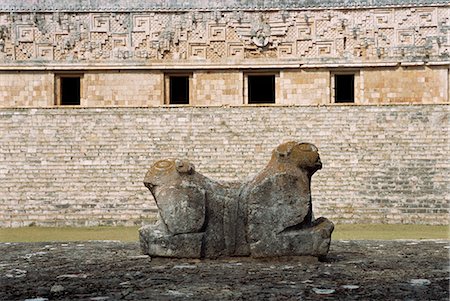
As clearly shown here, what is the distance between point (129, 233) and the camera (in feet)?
36.9

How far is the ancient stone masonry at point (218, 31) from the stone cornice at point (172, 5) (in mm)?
32

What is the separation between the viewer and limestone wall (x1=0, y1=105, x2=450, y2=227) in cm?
1338

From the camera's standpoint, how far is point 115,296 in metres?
4.36

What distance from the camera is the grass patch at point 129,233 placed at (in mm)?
10195

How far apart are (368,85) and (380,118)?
13.1 feet

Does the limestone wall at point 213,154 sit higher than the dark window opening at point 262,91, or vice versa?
the dark window opening at point 262,91

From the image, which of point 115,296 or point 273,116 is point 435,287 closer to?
point 115,296


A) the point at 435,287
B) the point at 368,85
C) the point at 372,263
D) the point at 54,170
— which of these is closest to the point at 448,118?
the point at 368,85

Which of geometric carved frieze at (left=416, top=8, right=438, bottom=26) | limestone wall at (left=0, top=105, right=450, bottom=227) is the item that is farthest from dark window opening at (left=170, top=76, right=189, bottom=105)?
geometric carved frieze at (left=416, top=8, right=438, bottom=26)

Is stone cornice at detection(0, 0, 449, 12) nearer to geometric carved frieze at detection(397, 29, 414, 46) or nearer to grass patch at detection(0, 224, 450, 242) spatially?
geometric carved frieze at detection(397, 29, 414, 46)

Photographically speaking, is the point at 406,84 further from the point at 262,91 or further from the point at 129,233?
the point at 129,233

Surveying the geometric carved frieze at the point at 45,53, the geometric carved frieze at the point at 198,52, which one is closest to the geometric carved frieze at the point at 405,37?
the geometric carved frieze at the point at 198,52

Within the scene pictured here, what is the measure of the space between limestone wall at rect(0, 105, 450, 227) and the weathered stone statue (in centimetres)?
720

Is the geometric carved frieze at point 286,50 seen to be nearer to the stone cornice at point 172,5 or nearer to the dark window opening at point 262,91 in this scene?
the stone cornice at point 172,5
